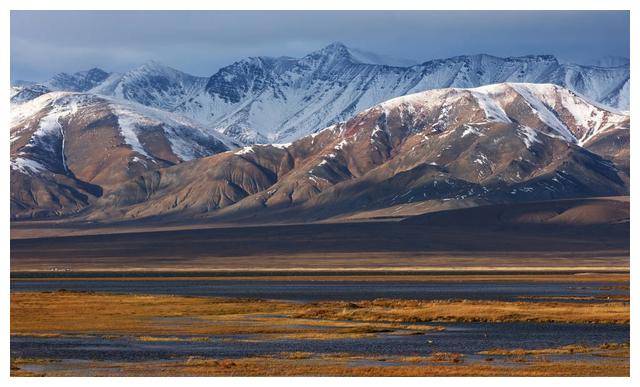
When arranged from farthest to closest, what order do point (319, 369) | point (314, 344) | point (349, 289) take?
point (349, 289), point (314, 344), point (319, 369)

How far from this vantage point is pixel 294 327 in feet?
295

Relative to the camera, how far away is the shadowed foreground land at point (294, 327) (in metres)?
63.8

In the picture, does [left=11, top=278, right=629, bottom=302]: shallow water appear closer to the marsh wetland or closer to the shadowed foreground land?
the marsh wetland

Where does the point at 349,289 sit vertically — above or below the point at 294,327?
below

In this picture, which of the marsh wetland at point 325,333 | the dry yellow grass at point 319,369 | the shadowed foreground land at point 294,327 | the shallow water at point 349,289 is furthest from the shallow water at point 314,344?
the shallow water at point 349,289

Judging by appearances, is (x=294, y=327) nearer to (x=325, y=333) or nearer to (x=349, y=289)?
Answer: (x=325, y=333)

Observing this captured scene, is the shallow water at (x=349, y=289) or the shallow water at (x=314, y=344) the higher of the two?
the shallow water at (x=314, y=344)

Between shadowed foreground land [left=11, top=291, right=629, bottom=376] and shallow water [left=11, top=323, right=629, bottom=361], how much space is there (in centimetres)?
145

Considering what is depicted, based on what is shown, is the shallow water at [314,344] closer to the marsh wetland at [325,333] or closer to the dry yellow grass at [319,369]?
the marsh wetland at [325,333]

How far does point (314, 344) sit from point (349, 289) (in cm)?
7440

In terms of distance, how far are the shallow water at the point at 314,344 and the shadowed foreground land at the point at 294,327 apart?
4.76 feet

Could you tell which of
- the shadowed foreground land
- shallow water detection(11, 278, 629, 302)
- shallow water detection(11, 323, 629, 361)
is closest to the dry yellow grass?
the shadowed foreground land

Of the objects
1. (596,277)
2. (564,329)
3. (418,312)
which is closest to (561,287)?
(596,277)

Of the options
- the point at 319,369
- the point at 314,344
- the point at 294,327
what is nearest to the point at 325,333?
the point at 294,327
